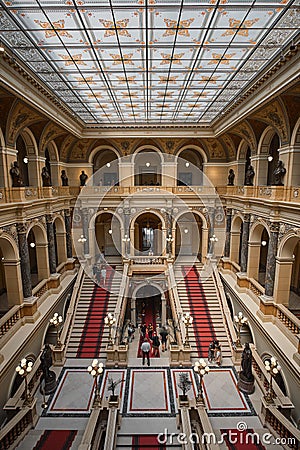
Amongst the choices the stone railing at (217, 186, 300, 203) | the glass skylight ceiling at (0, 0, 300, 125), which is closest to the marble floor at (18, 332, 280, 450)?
the stone railing at (217, 186, 300, 203)

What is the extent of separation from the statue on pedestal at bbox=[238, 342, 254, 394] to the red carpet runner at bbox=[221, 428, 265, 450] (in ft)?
6.10

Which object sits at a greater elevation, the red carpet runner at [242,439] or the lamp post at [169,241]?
the lamp post at [169,241]

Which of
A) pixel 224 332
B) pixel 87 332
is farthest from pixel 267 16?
pixel 87 332

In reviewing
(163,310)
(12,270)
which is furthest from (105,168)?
(12,270)

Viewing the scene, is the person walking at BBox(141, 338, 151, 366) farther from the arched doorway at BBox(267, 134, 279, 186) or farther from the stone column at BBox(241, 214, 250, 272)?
the arched doorway at BBox(267, 134, 279, 186)

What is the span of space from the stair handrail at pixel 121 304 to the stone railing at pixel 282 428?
6641 mm

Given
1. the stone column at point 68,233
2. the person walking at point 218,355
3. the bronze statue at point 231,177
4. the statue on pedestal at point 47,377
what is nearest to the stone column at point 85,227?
the stone column at point 68,233

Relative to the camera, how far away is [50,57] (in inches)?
352

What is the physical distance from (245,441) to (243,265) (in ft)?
26.4

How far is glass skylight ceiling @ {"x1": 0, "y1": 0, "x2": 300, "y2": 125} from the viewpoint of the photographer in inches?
261

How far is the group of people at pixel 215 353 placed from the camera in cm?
1245

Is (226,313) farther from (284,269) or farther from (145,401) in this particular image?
(145,401)

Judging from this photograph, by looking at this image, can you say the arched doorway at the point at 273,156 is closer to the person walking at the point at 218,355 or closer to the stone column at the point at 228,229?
the stone column at the point at 228,229

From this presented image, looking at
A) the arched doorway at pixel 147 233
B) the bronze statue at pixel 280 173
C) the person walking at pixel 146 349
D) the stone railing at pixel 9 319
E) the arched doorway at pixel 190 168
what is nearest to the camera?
the stone railing at pixel 9 319
